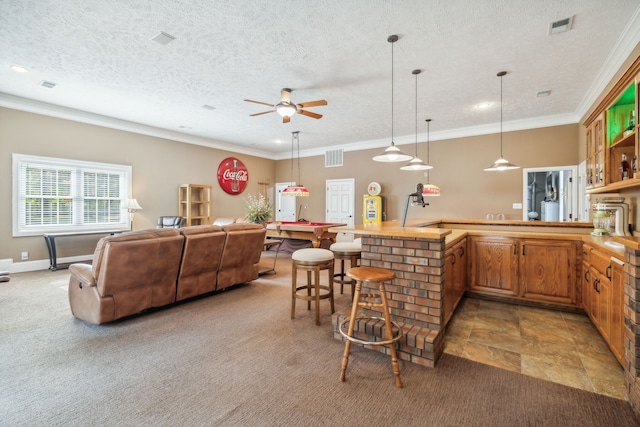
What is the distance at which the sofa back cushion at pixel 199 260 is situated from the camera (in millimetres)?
3297

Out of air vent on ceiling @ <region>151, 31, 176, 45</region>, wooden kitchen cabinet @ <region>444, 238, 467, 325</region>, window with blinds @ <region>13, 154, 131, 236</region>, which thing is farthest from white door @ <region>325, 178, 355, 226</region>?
air vent on ceiling @ <region>151, 31, 176, 45</region>

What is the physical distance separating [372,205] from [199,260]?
5072 millimetres

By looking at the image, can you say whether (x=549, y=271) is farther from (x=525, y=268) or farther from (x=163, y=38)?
(x=163, y=38)

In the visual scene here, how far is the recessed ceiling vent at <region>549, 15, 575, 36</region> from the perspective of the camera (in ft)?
9.18

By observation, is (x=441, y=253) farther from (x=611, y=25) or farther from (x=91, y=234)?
(x=91, y=234)

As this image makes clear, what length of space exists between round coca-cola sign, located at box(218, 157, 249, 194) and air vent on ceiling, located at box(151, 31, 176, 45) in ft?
16.8

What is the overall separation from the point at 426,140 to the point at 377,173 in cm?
147

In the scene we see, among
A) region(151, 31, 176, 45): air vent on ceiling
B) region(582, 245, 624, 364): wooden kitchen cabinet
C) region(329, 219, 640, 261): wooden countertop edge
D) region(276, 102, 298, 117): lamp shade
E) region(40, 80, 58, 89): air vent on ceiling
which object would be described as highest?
region(40, 80, 58, 89): air vent on ceiling

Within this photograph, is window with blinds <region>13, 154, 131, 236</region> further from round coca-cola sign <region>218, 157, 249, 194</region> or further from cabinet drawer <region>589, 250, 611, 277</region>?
cabinet drawer <region>589, 250, 611, 277</region>

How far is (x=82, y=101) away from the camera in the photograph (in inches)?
200

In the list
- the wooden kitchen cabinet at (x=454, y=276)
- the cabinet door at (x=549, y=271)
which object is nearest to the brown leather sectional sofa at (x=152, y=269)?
the wooden kitchen cabinet at (x=454, y=276)

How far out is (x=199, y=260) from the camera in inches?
135

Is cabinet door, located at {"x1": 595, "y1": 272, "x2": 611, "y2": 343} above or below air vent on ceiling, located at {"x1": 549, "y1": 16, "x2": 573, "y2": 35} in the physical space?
below

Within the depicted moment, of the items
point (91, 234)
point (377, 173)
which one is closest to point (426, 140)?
point (377, 173)
